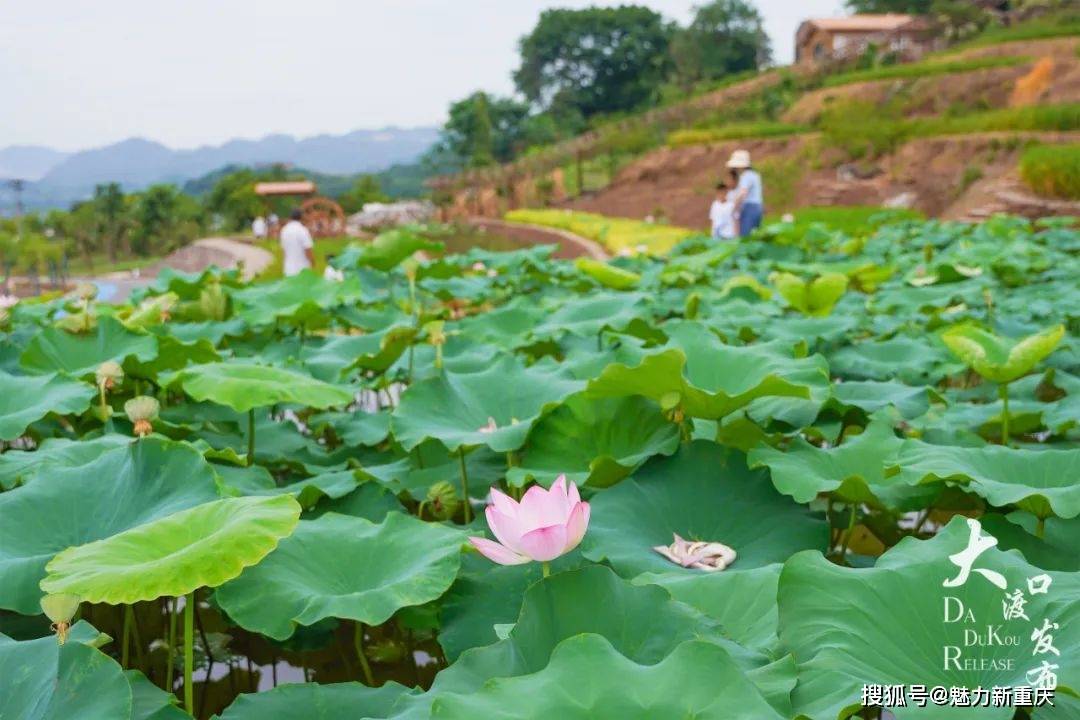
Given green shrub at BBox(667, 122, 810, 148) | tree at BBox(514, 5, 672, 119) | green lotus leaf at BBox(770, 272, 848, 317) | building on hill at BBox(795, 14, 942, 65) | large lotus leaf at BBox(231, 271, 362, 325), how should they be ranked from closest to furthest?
large lotus leaf at BBox(231, 271, 362, 325)
green lotus leaf at BBox(770, 272, 848, 317)
green shrub at BBox(667, 122, 810, 148)
building on hill at BBox(795, 14, 942, 65)
tree at BBox(514, 5, 672, 119)

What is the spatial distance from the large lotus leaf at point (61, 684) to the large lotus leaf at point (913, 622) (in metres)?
0.68

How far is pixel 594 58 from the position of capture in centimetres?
4712

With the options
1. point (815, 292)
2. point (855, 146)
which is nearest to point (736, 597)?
point (815, 292)

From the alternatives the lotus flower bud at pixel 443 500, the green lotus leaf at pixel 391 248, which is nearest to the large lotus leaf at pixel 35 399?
the lotus flower bud at pixel 443 500

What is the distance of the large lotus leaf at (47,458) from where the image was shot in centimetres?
170

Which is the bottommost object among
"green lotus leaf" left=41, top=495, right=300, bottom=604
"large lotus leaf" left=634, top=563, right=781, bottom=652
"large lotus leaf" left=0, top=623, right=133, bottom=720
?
"large lotus leaf" left=634, top=563, right=781, bottom=652

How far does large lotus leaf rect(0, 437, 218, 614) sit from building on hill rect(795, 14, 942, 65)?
2709 centimetres

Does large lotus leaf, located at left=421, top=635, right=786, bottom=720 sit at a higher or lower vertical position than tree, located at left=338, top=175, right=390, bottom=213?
higher

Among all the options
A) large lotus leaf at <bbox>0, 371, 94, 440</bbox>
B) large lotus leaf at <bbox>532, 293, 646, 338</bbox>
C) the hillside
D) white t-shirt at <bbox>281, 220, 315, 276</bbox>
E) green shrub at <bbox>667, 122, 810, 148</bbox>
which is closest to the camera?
large lotus leaf at <bbox>0, 371, 94, 440</bbox>

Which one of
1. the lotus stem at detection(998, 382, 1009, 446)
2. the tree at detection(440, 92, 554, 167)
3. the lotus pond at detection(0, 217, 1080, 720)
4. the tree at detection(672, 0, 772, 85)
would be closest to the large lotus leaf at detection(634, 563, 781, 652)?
the lotus pond at detection(0, 217, 1080, 720)

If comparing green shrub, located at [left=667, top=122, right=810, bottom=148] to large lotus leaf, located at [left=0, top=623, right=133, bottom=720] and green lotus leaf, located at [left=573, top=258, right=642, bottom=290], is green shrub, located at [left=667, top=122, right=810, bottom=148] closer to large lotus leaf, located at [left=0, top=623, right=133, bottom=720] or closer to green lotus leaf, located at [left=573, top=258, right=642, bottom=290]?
green lotus leaf, located at [left=573, top=258, right=642, bottom=290]

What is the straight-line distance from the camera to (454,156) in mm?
44594

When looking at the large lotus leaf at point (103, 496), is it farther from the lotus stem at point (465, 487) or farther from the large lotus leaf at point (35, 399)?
the lotus stem at point (465, 487)

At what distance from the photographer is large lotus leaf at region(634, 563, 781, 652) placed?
1144 millimetres
